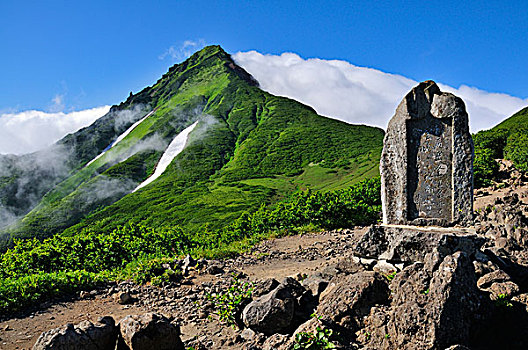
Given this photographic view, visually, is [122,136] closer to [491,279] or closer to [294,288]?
[294,288]

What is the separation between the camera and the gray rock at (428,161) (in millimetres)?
6953

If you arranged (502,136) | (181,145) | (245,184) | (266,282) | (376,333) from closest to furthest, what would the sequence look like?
(376,333), (266,282), (502,136), (245,184), (181,145)

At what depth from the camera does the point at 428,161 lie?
722cm

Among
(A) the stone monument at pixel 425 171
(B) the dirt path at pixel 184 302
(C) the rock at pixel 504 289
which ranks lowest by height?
(B) the dirt path at pixel 184 302

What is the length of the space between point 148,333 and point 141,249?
316 inches

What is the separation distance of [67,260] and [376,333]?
9.12 metres

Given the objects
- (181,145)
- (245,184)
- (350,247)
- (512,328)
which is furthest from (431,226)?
(181,145)

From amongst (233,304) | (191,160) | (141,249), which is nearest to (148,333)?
(233,304)

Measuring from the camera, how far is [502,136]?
1140 inches

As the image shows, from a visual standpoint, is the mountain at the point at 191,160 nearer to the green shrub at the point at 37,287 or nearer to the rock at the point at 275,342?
the green shrub at the point at 37,287

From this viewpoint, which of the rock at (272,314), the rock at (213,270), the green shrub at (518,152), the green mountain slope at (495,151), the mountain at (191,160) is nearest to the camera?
the rock at (272,314)

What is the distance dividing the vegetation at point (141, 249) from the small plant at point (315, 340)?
1.58 m

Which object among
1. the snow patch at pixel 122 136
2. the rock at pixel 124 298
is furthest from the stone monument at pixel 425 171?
the snow patch at pixel 122 136

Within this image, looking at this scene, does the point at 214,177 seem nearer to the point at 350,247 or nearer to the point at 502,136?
the point at 502,136
